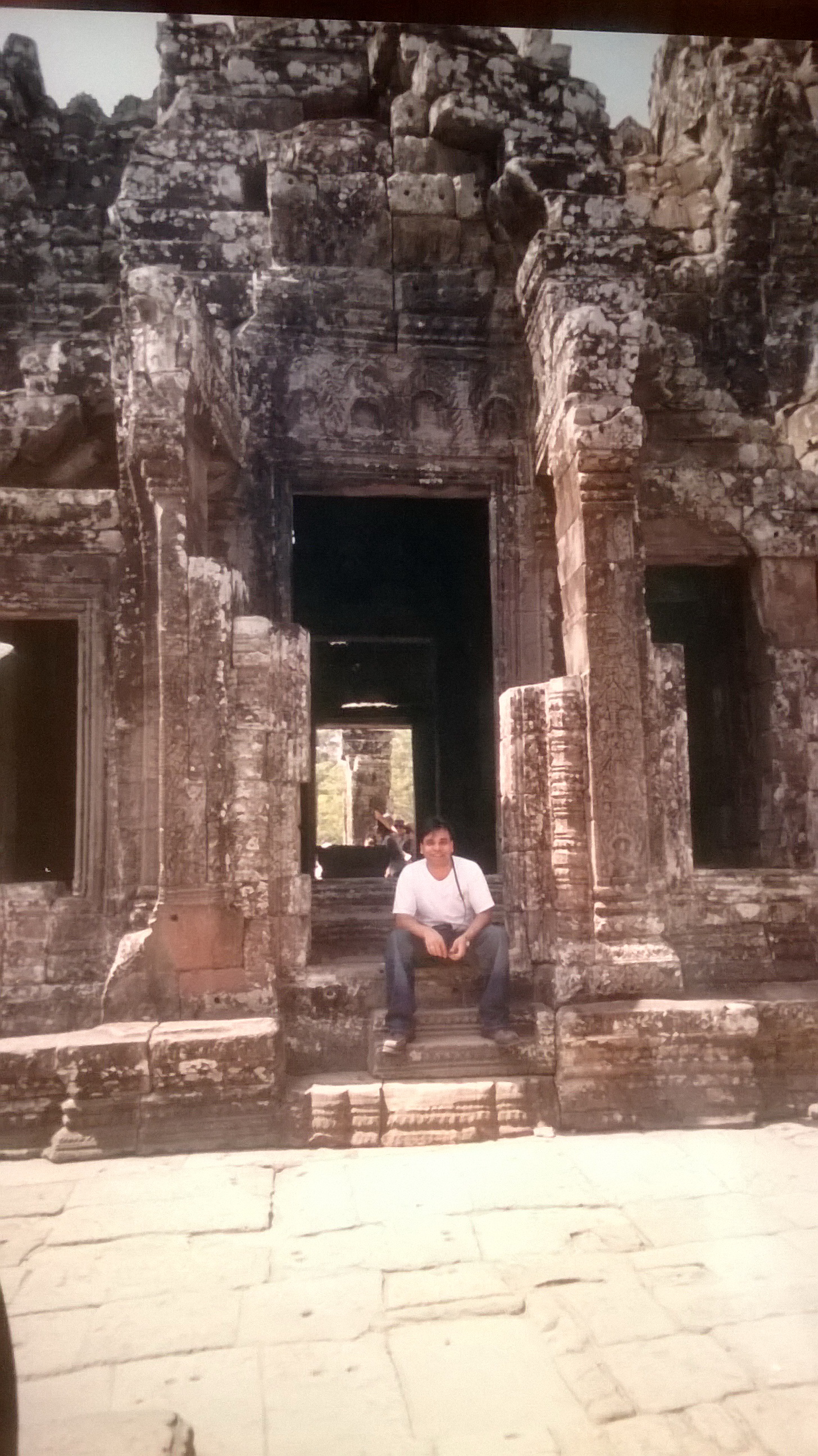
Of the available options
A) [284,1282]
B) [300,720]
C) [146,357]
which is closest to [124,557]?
[146,357]

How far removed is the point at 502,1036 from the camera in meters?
4.71

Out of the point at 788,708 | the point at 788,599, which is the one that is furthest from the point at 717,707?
the point at 788,599

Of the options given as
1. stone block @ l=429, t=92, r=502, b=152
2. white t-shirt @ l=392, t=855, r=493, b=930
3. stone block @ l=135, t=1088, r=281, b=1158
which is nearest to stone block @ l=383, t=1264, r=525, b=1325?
stone block @ l=135, t=1088, r=281, b=1158

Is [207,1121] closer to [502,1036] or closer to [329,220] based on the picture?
[502,1036]

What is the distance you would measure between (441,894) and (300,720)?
1.30m

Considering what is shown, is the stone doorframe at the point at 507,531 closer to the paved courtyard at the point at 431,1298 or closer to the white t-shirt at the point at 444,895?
the white t-shirt at the point at 444,895

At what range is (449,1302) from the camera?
9.69 ft

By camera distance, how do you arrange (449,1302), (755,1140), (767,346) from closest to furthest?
(449,1302)
(755,1140)
(767,346)

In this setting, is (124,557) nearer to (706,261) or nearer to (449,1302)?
(449,1302)

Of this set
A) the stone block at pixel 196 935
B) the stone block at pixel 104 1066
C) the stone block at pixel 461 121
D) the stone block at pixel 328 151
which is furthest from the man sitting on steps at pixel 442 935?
the stone block at pixel 461 121

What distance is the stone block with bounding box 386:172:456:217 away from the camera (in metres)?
6.25

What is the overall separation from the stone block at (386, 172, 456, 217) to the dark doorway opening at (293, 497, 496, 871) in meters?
2.08

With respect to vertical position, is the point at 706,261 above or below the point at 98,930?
above

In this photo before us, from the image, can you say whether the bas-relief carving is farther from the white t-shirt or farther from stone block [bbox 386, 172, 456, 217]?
the white t-shirt
